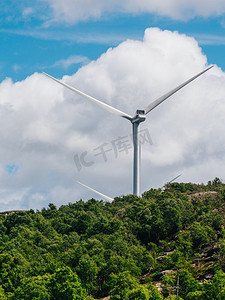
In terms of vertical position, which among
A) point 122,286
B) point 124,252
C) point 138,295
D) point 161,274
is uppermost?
point 124,252

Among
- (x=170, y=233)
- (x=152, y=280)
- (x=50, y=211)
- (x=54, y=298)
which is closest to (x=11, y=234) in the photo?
(x=50, y=211)

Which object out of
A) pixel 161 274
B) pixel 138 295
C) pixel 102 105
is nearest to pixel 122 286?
pixel 138 295

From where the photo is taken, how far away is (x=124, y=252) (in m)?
105

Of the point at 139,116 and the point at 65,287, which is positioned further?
the point at 139,116

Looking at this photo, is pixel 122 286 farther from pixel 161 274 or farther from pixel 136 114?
pixel 136 114

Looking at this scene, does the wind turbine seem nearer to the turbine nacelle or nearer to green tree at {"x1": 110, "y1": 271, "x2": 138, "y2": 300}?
the turbine nacelle

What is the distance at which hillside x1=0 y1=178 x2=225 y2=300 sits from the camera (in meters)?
80.9

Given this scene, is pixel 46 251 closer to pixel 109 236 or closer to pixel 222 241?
pixel 109 236

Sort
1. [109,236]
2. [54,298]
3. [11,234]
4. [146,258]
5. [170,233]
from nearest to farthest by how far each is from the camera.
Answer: [54,298], [146,258], [109,236], [170,233], [11,234]

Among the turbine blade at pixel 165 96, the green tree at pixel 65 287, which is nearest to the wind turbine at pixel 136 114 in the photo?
the turbine blade at pixel 165 96

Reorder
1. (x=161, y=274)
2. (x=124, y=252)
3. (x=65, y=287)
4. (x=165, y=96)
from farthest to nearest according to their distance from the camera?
(x=165, y=96) < (x=124, y=252) < (x=161, y=274) < (x=65, y=287)

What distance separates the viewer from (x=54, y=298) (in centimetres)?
7862

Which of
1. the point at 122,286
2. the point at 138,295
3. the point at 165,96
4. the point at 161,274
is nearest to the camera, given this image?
the point at 138,295

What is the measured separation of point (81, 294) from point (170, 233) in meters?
48.8
